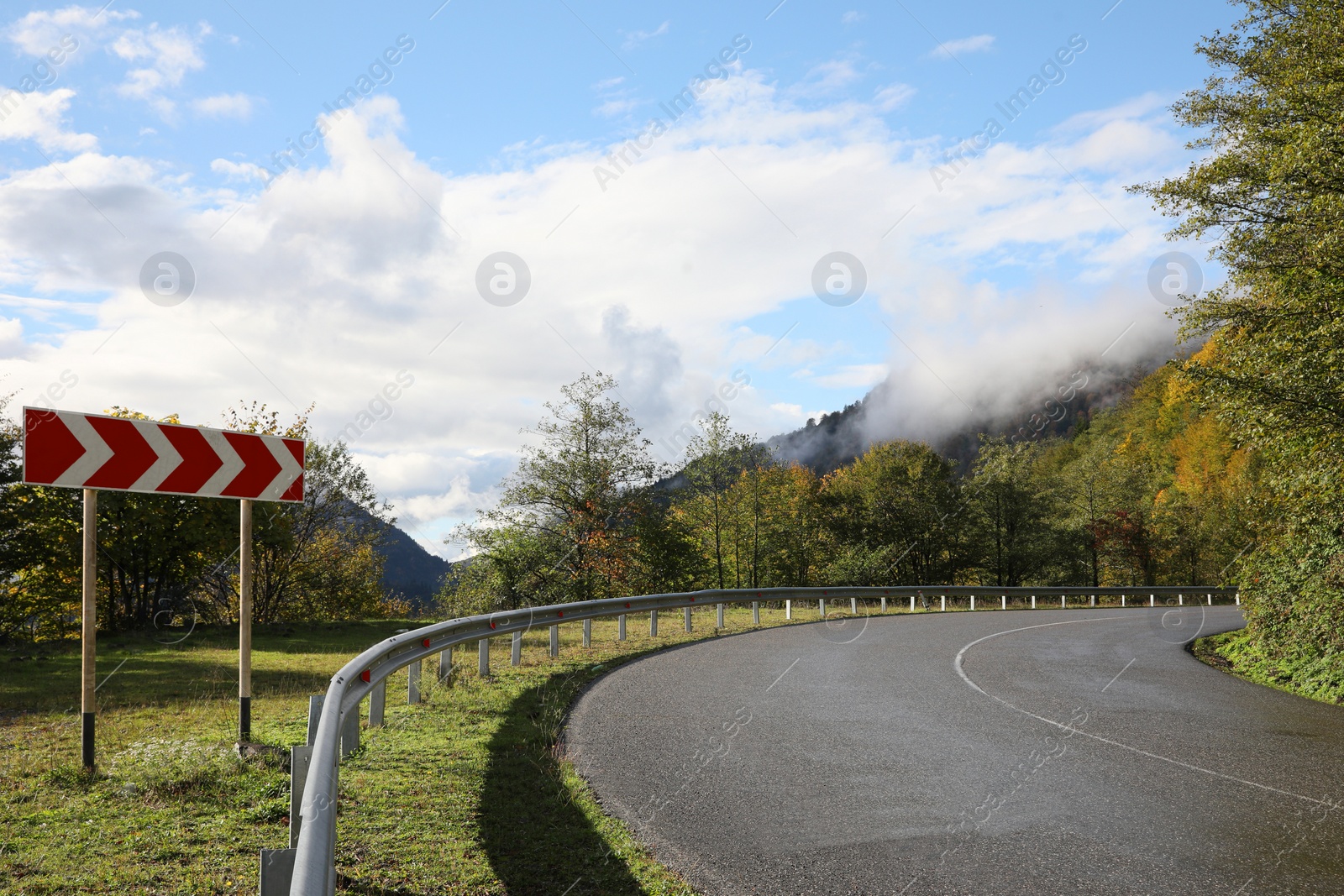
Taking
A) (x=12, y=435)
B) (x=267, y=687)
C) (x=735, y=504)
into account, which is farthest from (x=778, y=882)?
(x=735, y=504)

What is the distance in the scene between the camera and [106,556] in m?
23.2

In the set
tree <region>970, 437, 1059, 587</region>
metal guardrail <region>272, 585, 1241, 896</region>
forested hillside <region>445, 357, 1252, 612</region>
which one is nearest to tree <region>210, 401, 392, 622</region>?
forested hillside <region>445, 357, 1252, 612</region>

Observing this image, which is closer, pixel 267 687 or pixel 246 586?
pixel 246 586

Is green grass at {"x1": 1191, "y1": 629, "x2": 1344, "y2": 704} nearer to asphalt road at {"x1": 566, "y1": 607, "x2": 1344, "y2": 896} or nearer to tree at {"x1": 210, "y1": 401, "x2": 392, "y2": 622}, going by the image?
asphalt road at {"x1": 566, "y1": 607, "x2": 1344, "y2": 896}

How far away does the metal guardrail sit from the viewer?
3221 mm

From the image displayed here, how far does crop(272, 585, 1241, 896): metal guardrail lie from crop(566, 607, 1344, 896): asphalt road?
184cm

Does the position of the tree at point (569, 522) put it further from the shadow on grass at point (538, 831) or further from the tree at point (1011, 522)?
the tree at point (1011, 522)

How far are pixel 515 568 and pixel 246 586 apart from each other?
82.5 feet

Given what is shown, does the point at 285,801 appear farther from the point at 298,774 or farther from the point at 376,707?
the point at 376,707

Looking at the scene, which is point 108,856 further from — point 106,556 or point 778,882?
point 106,556

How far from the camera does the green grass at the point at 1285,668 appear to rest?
12.7 m

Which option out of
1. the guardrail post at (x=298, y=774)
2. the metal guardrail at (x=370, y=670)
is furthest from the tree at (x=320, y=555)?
the guardrail post at (x=298, y=774)

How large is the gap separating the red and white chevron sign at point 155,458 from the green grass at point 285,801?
85.2 inches

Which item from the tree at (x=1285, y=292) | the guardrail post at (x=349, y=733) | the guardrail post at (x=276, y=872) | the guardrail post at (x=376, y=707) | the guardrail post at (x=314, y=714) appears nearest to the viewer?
the guardrail post at (x=276, y=872)
